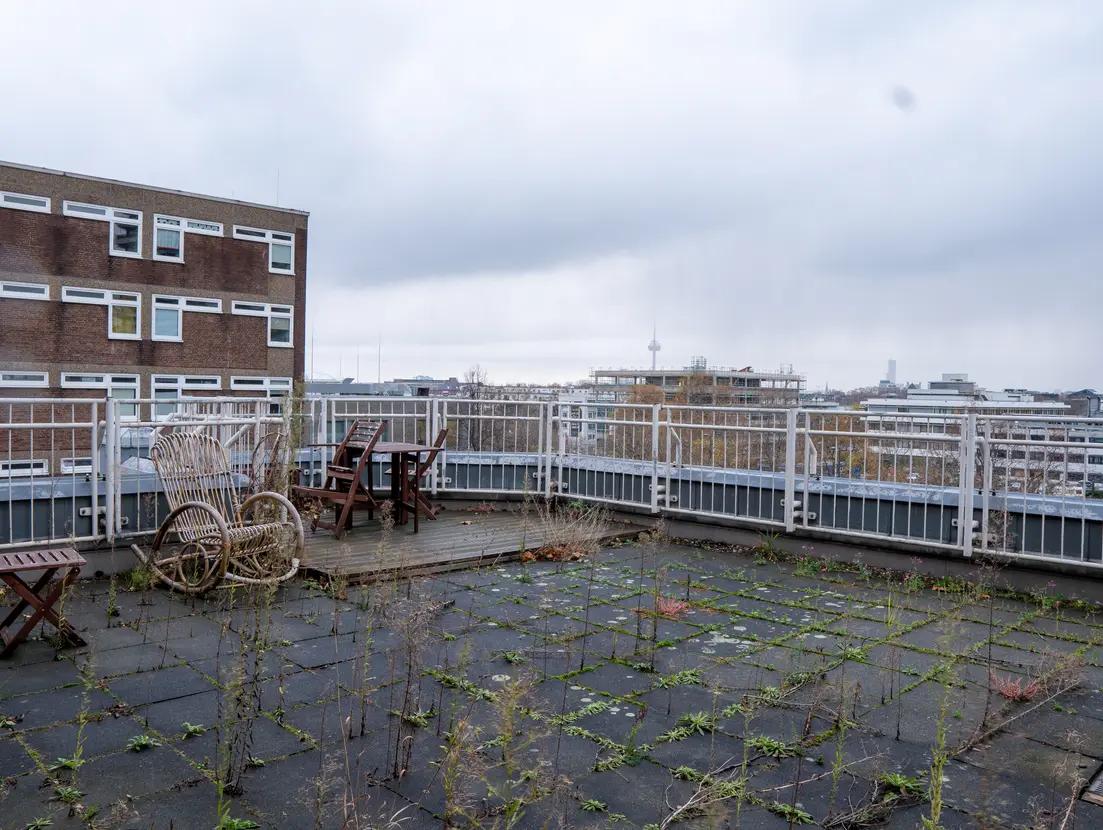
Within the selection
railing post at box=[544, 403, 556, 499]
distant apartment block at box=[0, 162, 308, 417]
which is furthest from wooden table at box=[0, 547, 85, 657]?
distant apartment block at box=[0, 162, 308, 417]

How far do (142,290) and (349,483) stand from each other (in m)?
26.8

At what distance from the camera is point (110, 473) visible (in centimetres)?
700

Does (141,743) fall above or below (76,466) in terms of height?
below

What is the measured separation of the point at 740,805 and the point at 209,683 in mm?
2835

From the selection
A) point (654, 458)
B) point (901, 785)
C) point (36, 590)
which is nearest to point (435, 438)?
point (654, 458)

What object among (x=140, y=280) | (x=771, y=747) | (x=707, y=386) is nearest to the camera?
(x=771, y=747)

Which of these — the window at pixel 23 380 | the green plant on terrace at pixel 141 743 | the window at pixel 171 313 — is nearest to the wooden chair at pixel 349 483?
the green plant on terrace at pixel 141 743

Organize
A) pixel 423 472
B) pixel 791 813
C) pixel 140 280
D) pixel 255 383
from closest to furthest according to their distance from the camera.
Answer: pixel 791 813 → pixel 423 472 → pixel 140 280 → pixel 255 383

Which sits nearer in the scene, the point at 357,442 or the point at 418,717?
the point at 418,717

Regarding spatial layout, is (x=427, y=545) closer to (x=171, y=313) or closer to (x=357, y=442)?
(x=357, y=442)

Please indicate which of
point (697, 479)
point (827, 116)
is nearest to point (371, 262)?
point (827, 116)

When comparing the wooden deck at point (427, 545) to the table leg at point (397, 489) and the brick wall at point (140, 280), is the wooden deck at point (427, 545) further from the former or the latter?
the brick wall at point (140, 280)

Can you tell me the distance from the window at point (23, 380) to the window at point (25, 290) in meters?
2.62

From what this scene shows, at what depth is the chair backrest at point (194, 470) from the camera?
6676 millimetres
